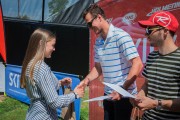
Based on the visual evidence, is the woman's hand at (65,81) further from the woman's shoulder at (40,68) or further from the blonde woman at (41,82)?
the woman's shoulder at (40,68)

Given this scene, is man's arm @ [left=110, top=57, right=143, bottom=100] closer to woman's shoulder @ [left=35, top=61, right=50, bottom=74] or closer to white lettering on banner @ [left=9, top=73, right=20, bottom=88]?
woman's shoulder @ [left=35, top=61, right=50, bottom=74]

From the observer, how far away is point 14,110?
23.4 feet

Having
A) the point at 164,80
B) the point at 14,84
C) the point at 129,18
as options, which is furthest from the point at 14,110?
the point at 164,80

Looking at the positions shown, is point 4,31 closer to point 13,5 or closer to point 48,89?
point 13,5

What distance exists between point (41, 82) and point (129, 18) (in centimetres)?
183

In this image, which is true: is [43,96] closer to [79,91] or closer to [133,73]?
[79,91]

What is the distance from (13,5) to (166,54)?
26.3 feet

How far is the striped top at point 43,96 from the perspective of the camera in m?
2.71

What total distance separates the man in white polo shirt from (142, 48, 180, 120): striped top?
1.83 ft

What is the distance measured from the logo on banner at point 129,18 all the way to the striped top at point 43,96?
1532 mm

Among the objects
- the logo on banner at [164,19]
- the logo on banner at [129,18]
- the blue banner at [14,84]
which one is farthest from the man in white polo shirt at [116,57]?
the blue banner at [14,84]

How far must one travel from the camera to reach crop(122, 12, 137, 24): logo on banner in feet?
13.2

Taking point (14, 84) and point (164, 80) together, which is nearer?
point (164, 80)

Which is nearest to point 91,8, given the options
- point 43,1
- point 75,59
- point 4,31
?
point 75,59
